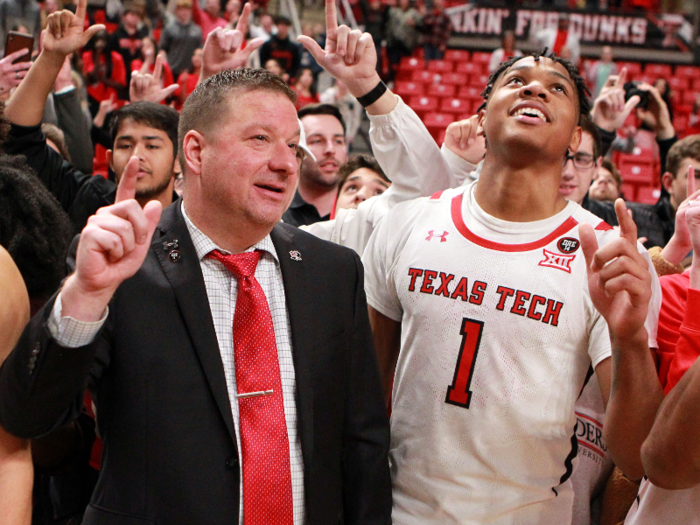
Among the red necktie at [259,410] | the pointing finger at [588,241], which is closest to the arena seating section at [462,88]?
the pointing finger at [588,241]

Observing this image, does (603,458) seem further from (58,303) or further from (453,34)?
(453,34)

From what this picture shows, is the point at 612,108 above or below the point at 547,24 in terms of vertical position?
above

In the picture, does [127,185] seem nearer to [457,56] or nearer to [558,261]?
[558,261]

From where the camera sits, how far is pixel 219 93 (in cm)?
183

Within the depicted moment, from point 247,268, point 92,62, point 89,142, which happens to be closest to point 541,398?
point 247,268

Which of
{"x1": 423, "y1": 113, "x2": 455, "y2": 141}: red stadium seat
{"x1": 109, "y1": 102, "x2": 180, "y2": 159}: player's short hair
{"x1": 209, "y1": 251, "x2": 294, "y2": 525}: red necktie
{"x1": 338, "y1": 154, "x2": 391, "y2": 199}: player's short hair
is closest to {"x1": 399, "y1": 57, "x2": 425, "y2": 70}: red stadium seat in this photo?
{"x1": 423, "y1": 113, "x2": 455, "y2": 141}: red stadium seat

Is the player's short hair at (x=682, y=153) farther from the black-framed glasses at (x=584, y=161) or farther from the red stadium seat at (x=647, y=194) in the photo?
the red stadium seat at (x=647, y=194)

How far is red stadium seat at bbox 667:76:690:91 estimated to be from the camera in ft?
49.4

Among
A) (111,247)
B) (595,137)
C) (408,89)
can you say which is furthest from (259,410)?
(408,89)

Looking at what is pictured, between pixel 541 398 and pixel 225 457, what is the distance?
88 centimetres

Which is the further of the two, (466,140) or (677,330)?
(466,140)

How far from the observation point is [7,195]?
6.55ft

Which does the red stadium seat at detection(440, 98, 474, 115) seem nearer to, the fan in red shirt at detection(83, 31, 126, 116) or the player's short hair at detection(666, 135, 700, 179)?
the fan in red shirt at detection(83, 31, 126, 116)

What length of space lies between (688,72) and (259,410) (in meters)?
16.5
